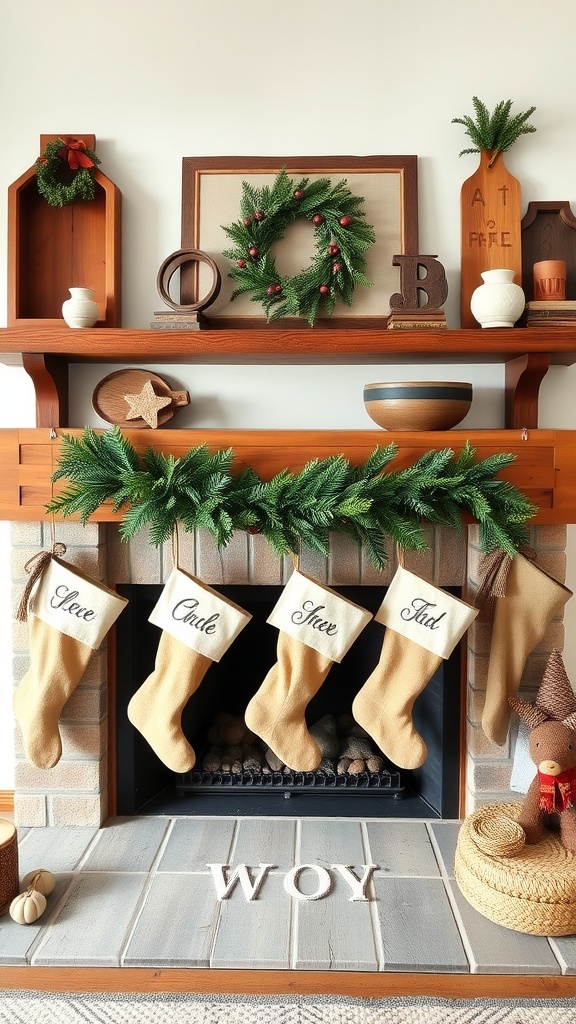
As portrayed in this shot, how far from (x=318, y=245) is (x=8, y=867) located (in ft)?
4.88

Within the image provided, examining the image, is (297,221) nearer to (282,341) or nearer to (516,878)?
(282,341)

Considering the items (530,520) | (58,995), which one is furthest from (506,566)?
(58,995)

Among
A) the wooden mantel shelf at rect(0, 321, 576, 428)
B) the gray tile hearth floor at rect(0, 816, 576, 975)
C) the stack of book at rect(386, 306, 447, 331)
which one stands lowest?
the gray tile hearth floor at rect(0, 816, 576, 975)

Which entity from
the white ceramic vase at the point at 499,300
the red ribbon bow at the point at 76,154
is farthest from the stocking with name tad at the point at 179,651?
the red ribbon bow at the point at 76,154

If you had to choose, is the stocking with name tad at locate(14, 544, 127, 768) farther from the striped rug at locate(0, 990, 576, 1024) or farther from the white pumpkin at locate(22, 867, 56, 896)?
the striped rug at locate(0, 990, 576, 1024)

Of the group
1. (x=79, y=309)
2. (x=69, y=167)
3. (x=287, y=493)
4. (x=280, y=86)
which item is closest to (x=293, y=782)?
(x=287, y=493)

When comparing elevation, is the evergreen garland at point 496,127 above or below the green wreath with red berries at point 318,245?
above

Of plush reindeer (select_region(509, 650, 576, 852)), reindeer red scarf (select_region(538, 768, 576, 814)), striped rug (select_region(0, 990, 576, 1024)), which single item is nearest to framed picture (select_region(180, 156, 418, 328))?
plush reindeer (select_region(509, 650, 576, 852))

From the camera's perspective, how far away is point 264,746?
2.09 meters

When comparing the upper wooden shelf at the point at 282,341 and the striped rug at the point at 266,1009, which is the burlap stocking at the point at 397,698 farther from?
the upper wooden shelf at the point at 282,341

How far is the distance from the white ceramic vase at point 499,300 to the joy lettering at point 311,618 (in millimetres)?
721

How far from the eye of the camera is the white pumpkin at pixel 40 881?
157cm

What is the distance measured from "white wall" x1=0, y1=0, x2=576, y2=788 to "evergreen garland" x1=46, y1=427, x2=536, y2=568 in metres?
0.49

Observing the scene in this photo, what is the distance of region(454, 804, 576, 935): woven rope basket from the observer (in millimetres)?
1451
